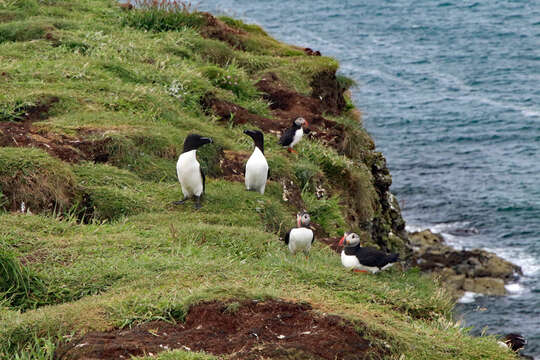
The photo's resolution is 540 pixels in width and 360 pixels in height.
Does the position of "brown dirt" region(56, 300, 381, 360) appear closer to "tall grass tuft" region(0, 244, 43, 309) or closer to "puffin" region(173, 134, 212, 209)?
"tall grass tuft" region(0, 244, 43, 309)

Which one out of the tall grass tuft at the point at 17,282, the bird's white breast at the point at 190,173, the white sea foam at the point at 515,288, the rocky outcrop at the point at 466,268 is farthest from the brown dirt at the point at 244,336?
the white sea foam at the point at 515,288

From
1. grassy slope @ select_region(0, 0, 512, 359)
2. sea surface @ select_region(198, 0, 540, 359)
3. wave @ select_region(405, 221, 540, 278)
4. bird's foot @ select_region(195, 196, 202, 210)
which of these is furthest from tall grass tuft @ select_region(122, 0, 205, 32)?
wave @ select_region(405, 221, 540, 278)

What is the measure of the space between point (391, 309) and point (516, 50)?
3657cm

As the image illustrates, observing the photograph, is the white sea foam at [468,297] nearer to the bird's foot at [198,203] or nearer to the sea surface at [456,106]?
the sea surface at [456,106]

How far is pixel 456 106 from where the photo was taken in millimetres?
35125

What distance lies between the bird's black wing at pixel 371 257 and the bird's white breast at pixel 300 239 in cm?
63

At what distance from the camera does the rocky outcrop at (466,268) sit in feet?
68.5

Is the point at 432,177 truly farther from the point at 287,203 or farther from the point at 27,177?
the point at 27,177

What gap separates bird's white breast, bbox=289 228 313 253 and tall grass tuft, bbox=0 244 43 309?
3.29 metres

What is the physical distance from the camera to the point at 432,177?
94.0 feet

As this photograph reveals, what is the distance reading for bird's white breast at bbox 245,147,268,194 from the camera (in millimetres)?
10430

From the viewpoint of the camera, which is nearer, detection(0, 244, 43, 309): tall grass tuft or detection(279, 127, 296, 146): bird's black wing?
detection(0, 244, 43, 309): tall grass tuft

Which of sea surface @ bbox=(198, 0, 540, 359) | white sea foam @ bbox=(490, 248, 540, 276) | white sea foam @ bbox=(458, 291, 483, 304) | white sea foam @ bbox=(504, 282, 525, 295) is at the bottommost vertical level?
white sea foam @ bbox=(458, 291, 483, 304)

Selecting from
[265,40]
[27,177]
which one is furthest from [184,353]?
[265,40]
